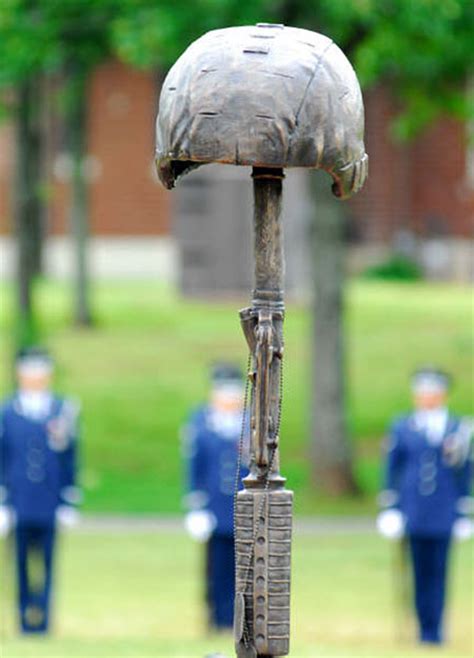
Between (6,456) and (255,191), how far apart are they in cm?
728

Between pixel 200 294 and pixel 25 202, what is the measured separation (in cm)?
1163

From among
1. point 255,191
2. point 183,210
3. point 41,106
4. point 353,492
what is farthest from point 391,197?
point 255,191

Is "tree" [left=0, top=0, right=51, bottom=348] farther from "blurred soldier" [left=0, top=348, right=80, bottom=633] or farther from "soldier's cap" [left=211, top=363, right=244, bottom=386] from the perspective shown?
"soldier's cap" [left=211, top=363, right=244, bottom=386]

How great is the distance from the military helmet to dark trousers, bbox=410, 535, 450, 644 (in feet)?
23.8

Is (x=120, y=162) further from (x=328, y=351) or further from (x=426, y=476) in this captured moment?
(x=426, y=476)

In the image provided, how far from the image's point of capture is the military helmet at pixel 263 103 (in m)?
6.34

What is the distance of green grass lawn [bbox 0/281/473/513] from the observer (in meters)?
21.1

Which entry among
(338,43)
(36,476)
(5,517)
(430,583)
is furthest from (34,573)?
(338,43)

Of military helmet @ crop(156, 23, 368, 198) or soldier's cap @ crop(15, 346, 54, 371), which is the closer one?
military helmet @ crop(156, 23, 368, 198)

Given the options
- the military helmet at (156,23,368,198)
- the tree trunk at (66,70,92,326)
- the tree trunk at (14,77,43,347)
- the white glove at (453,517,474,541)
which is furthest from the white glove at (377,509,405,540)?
the tree trunk at (66,70,92,326)

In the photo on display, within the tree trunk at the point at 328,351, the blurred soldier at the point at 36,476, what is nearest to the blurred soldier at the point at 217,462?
the blurred soldier at the point at 36,476

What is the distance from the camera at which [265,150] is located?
6.34 metres

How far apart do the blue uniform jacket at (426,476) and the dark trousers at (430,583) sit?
13 cm

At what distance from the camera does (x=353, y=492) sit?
1994 cm
